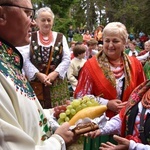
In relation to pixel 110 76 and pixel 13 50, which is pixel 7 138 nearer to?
pixel 13 50

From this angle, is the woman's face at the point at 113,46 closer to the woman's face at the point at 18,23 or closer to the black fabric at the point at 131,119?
the black fabric at the point at 131,119

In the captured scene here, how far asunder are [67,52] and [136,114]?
78.4 inches

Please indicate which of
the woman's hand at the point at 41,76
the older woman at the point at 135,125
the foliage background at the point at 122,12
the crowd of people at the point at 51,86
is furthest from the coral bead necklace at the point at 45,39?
the foliage background at the point at 122,12

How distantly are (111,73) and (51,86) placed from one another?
48.7 inches

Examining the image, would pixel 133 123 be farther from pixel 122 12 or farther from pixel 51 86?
pixel 122 12

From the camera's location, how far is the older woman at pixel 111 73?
308cm

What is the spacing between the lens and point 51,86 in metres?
4.12

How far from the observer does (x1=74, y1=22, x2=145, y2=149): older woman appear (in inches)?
121

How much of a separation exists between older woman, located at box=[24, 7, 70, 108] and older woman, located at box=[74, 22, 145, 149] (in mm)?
871

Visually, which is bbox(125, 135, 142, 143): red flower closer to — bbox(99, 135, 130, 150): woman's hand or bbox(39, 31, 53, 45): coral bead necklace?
bbox(99, 135, 130, 150): woman's hand

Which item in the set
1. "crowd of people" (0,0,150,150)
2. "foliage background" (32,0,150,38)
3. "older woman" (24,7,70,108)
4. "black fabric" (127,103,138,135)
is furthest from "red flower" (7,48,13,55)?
"foliage background" (32,0,150,38)

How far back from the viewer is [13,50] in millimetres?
1609

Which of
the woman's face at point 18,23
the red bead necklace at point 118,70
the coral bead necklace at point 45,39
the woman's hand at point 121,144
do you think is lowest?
the woman's hand at point 121,144

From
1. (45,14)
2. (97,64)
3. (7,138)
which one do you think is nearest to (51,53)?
(45,14)
